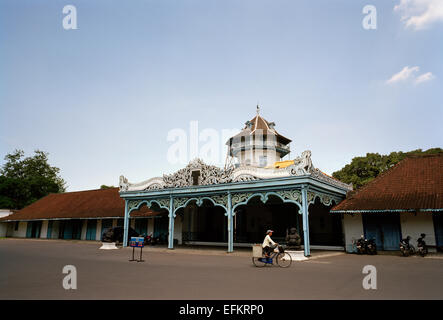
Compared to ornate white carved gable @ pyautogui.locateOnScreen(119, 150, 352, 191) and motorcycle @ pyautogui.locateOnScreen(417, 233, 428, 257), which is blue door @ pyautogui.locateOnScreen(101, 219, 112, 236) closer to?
ornate white carved gable @ pyautogui.locateOnScreen(119, 150, 352, 191)

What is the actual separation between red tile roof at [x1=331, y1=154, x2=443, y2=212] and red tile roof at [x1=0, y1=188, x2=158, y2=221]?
1516 cm

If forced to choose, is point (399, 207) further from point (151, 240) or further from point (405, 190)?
point (151, 240)

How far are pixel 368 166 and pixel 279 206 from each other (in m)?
17.3

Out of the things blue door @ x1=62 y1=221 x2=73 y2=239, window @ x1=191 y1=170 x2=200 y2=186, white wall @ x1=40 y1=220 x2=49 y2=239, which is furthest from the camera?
white wall @ x1=40 y1=220 x2=49 y2=239

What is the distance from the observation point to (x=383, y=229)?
53.8 feet

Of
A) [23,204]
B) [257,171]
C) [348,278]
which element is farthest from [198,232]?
[23,204]

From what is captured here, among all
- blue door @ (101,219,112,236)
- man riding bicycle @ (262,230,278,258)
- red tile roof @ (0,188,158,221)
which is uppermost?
red tile roof @ (0,188,158,221)

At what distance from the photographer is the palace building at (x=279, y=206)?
47.5ft

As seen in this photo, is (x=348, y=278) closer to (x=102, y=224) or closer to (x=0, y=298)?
(x=0, y=298)

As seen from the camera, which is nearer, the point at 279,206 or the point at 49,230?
the point at 279,206

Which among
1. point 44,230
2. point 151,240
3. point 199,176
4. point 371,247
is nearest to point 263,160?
point 151,240

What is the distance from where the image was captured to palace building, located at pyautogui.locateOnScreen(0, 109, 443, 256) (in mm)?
14492

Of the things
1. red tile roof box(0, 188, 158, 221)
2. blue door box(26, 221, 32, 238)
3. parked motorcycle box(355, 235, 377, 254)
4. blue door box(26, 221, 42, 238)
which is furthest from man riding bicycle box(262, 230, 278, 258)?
blue door box(26, 221, 32, 238)

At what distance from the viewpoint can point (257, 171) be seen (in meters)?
15.2
